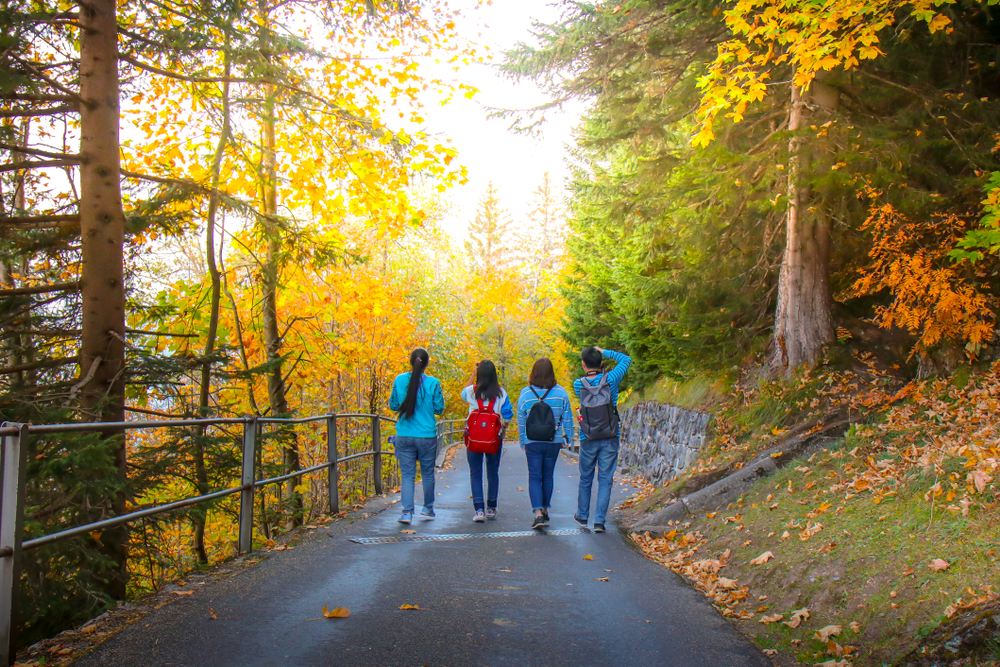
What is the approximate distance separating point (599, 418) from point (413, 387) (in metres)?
2.07

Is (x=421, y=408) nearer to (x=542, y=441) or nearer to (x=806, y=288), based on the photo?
(x=542, y=441)

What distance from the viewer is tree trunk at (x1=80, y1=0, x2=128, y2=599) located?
20.9 feet

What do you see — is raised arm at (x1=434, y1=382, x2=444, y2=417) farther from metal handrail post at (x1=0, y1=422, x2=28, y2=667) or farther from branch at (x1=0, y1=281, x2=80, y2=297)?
metal handrail post at (x1=0, y1=422, x2=28, y2=667)

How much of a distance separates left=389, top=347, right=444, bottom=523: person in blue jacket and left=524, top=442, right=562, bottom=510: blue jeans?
1115mm

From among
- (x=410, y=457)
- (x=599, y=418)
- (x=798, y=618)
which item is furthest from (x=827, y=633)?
(x=410, y=457)

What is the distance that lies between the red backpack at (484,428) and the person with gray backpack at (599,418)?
1030 mm

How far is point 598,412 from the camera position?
8016 millimetres

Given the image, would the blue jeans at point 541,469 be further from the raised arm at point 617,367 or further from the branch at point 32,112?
the branch at point 32,112

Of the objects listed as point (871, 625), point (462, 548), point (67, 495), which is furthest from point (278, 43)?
point (871, 625)

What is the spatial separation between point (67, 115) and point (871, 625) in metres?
7.80

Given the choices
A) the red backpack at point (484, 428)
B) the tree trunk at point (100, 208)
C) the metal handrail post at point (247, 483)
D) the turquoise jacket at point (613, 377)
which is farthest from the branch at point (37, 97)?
the turquoise jacket at point (613, 377)

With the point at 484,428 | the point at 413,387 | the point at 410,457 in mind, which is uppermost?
the point at 413,387

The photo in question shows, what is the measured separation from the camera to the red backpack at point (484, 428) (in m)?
8.50

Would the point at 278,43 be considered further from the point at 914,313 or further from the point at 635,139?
the point at 914,313
